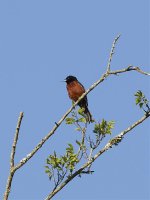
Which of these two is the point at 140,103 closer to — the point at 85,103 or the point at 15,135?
the point at 15,135

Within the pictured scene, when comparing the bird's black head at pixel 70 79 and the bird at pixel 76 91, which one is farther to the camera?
the bird's black head at pixel 70 79

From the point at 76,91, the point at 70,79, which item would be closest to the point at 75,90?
the point at 76,91

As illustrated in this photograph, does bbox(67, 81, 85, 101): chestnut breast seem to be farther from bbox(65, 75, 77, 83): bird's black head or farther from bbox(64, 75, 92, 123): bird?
bbox(65, 75, 77, 83): bird's black head

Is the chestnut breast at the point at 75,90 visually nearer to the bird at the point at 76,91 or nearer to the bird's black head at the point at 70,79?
the bird at the point at 76,91

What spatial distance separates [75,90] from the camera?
880 centimetres

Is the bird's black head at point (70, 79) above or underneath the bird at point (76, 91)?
above

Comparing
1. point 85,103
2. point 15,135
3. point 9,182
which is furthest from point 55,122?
point 85,103

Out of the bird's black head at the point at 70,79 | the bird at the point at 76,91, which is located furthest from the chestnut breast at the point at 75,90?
the bird's black head at the point at 70,79

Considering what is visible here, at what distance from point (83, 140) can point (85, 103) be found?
4687 mm

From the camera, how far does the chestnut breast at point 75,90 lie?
8727 mm

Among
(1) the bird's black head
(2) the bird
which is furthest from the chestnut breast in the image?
(1) the bird's black head

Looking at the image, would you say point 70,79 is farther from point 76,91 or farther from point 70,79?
point 76,91

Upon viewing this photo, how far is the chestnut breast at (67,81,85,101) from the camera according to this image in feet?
28.6

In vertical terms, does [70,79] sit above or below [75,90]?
above
